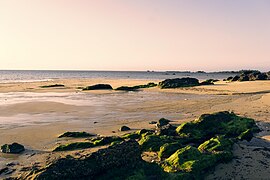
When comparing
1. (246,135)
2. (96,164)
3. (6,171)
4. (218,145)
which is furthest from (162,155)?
(6,171)

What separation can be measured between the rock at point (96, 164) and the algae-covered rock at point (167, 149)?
6.46ft

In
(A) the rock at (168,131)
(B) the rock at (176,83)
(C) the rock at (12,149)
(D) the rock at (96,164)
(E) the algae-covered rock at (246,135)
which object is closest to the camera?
(D) the rock at (96,164)

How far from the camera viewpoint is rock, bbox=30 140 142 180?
Answer: 23.8 feet

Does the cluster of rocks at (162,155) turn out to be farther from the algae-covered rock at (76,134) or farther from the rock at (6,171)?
the rock at (6,171)

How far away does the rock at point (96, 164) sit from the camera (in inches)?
286

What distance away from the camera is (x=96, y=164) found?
25.5 feet

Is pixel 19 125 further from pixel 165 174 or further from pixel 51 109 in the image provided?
pixel 165 174

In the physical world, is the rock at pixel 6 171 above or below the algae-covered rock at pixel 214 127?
below

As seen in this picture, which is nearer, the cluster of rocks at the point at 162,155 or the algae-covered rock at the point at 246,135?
the cluster of rocks at the point at 162,155

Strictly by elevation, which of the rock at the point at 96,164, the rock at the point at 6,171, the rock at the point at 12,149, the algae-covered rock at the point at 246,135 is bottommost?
the rock at the point at 6,171

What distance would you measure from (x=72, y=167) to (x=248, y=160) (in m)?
5.32

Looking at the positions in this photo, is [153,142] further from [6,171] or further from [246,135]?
[6,171]

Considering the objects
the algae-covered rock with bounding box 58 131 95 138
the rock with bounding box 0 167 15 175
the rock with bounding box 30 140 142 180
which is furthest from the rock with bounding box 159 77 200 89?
the rock with bounding box 30 140 142 180


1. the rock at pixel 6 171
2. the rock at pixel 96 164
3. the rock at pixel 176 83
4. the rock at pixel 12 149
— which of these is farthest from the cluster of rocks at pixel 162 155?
the rock at pixel 176 83
